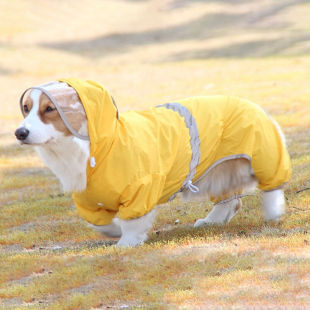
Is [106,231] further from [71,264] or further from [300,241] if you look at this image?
[300,241]

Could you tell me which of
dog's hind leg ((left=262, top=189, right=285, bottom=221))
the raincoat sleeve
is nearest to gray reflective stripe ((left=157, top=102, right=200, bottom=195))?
the raincoat sleeve

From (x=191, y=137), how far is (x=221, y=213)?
4.21 feet

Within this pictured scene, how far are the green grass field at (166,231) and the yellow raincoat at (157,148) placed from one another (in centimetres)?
50

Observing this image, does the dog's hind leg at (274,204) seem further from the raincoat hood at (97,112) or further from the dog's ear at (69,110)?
the dog's ear at (69,110)

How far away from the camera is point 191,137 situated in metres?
6.52

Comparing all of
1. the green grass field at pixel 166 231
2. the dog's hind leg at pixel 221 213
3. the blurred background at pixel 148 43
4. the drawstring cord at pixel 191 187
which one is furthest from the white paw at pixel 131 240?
the blurred background at pixel 148 43

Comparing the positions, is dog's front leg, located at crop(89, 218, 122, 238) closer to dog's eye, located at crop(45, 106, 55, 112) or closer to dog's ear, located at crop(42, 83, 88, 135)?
dog's ear, located at crop(42, 83, 88, 135)

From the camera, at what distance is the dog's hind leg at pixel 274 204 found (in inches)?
276

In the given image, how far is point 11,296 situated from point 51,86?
1.89m

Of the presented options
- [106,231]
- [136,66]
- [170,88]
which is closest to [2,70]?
[136,66]

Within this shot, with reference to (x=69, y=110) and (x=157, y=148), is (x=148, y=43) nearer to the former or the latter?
(x=157, y=148)

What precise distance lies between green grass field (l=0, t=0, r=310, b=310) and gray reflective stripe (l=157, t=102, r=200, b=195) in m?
0.65

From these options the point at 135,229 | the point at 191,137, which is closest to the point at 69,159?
the point at 135,229

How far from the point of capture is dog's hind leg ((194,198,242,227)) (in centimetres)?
739
